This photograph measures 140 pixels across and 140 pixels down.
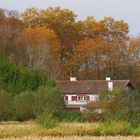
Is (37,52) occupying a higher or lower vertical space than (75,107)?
higher

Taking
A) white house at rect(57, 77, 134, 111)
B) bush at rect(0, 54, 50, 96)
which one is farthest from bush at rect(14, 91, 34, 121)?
white house at rect(57, 77, 134, 111)

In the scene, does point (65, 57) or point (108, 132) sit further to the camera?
point (65, 57)

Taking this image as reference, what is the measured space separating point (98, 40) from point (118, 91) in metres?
51.7

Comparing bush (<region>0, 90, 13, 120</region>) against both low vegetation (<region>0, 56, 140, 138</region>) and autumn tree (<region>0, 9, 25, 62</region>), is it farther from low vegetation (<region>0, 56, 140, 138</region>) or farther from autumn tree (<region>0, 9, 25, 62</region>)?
autumn tree (<region>0, 9, 25, 62</region>)

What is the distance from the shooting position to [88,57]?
3777 inches

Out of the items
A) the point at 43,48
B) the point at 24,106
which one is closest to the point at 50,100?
the point at 24,106

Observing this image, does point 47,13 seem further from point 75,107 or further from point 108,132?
point 108,132

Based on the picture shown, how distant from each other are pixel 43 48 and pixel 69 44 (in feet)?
35.9

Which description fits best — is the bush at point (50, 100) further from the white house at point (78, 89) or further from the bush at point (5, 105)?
the white house at point (78, 89)

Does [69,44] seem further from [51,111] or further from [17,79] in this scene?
[51,111]

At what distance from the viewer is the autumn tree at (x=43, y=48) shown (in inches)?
3617

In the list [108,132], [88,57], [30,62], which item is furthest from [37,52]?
[108,132]

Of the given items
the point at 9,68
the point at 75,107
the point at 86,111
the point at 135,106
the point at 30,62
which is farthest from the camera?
the point at 30,62

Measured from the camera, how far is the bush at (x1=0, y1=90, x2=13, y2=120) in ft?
174
